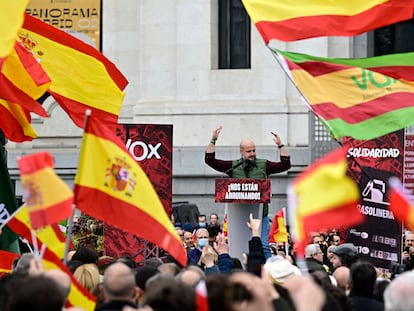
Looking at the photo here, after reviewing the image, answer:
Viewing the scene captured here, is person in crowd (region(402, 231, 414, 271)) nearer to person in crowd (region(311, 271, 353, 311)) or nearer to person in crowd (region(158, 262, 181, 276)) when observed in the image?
person in crowd (region(158, 262, 181, 276))

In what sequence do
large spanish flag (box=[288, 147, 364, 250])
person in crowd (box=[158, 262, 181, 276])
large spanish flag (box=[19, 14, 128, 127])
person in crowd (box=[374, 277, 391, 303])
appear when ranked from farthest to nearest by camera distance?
large spanish flag (box=[19, 14, 128, 127]), person in crowd (box=[158, 262, 181, 276]), person in crowd (box=[374, 277, 391, 303]), large spanish flag (box=[288, 147, 364, 250])

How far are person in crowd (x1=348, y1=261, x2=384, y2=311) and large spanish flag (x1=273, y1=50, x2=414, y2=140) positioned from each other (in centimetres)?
281

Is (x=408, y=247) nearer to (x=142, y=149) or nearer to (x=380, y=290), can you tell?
(x=142, y=149)

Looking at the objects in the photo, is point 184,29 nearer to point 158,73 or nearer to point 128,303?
point 158,73

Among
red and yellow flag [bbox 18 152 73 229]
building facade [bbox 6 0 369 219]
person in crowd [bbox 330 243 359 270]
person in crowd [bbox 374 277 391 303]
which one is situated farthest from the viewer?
building facade [bbox 6 0 369 219]

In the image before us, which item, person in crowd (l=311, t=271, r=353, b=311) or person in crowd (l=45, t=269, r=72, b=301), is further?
person in crowd (l=311, t=271, r=353, b=311)

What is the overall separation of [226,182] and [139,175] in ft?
18.2

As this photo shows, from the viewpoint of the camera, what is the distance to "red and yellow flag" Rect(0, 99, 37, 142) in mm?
15422

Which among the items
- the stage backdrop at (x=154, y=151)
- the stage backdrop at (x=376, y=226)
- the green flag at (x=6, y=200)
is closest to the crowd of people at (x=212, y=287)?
the green flag at (x=6, y=200)

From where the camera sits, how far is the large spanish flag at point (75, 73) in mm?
15703

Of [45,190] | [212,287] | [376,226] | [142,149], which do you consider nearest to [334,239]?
[142,149]

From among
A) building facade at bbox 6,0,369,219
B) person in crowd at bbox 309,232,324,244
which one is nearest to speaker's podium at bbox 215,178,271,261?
person in crowd at bbox 309,232,324,244

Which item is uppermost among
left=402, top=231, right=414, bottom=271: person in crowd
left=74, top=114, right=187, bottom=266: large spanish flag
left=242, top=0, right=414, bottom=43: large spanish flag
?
left=242, top=0, right=414, bottom=43: large spanish flag

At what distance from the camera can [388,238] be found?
16734mm
